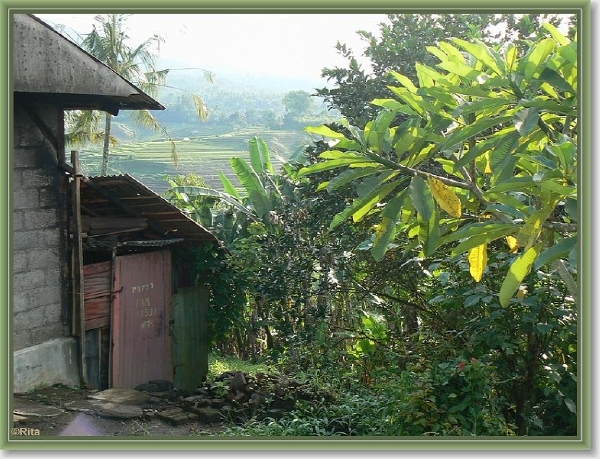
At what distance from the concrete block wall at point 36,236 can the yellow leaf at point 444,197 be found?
116 inches

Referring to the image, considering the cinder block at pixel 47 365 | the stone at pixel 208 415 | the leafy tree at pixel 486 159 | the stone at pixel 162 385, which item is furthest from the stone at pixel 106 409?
the leafy tree at pixel 486 159

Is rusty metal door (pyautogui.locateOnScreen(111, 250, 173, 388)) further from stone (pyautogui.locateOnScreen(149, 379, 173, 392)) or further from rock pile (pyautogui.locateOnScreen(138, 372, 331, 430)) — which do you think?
rock pile (pyautogui.locateOnScreen(138, 372, 331, 430))

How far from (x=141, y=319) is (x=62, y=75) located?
8.16 ft

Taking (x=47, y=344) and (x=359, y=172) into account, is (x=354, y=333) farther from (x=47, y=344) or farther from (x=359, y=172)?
(x=359, y=172)

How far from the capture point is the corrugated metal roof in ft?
18.8

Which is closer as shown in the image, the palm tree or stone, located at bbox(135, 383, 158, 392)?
stone, located at bbox(135, 383, 158, 392)

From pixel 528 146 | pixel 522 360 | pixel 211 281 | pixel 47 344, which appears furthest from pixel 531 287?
pixel 211 281

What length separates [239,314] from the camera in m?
7.12

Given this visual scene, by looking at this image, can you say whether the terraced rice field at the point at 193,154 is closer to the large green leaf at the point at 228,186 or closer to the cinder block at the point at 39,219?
the large green leaf at the point at 228,186

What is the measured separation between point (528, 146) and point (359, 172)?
73 cm

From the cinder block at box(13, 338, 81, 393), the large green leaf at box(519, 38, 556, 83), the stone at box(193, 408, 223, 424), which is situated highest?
the large green leaf at box(519, 38, 556, 83)

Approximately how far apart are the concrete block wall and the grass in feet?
7.20

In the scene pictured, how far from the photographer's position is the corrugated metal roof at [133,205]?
18.8 ft

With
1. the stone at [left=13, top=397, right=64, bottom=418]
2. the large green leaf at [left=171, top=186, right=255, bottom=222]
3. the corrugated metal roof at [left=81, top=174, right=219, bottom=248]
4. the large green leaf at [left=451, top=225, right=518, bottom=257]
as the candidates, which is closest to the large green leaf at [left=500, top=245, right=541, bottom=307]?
the large green leaf at [left=451, top=225, right=518, bottom=257]
